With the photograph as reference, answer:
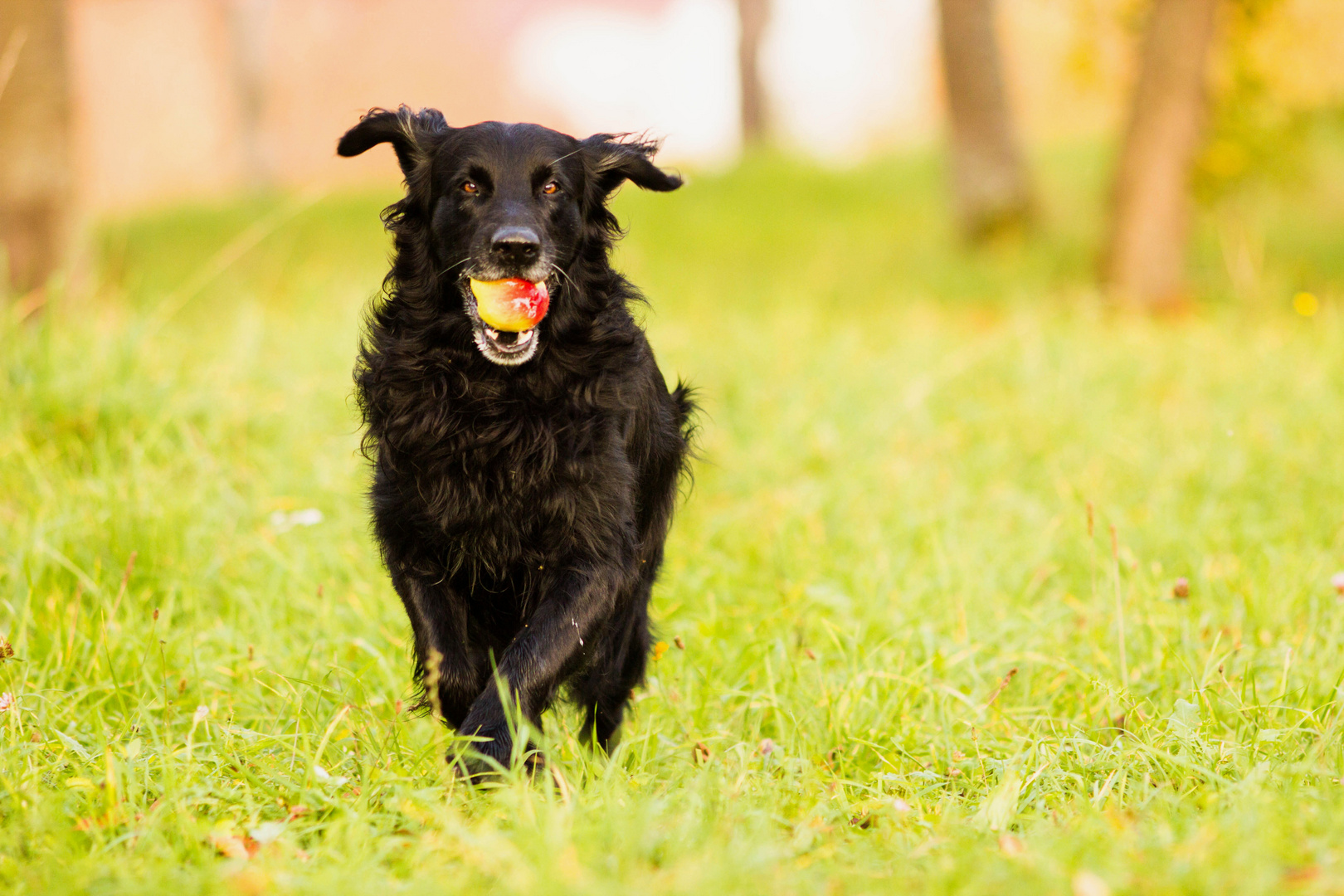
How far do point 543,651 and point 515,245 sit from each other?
0.88 m

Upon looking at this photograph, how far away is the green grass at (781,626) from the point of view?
6.48 feet

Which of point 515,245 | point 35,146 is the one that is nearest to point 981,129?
point 35,146

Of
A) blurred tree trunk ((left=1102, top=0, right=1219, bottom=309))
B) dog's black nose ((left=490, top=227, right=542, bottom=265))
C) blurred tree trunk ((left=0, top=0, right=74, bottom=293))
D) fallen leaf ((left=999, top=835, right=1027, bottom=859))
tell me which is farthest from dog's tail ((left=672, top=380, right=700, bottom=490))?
blurred tree trunk ((left=1102, top=0, right=1219, bottom=309))

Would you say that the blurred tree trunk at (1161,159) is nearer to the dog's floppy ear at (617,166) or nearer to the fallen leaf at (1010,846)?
the dog's floppy ear at (617,166)

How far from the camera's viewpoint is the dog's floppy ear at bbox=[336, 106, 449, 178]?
111 inches

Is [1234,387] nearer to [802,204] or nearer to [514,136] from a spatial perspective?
[514,136]

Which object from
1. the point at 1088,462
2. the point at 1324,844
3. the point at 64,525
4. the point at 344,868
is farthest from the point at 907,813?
the point at 1088,462

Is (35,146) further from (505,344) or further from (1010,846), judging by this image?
(1010,846)

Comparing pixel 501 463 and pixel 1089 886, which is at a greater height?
pixel 501 463

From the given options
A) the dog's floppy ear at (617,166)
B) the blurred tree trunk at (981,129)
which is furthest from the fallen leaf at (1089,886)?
the blurred tree trunk at (981,129)

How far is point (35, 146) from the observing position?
596 cm

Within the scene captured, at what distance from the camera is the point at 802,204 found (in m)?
12.7

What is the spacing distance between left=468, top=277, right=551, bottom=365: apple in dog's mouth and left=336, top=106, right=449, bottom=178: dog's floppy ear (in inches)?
20.8

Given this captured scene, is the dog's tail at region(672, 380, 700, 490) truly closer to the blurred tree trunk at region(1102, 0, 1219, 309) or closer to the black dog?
the black dog
